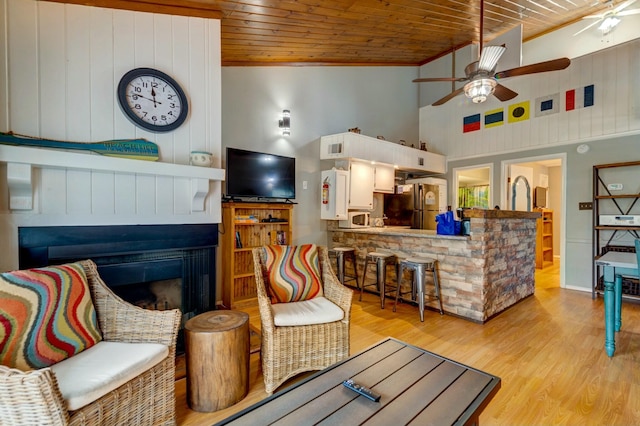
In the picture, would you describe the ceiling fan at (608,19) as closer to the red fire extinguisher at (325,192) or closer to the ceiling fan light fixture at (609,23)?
the ceiling fan light fixture at (609,23)

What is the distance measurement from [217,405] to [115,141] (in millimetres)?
1862

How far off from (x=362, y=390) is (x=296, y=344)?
2.77 ft

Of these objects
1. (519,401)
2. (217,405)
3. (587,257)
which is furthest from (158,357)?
(587,257)

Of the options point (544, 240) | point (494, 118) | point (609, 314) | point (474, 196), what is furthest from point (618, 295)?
point (474, 196)

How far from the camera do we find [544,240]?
6.46 metres

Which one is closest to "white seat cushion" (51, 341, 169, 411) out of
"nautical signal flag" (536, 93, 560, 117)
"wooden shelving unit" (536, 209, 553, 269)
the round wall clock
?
the round wall clock

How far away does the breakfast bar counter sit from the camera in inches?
121

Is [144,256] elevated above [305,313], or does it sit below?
above

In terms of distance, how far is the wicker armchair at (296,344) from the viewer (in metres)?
1.90

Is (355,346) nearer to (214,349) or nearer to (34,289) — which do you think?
(214,349)

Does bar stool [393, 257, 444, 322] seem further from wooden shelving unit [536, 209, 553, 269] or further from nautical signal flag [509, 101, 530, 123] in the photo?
wooden shelving unit [536, 209, 553, 269]

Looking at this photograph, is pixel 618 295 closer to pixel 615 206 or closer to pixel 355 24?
pixel 615 206

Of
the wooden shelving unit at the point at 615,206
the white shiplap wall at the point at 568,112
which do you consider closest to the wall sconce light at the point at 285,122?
the white shiplap wall at the point at 568,112

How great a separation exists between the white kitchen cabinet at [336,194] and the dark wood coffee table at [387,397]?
9.73 ft
